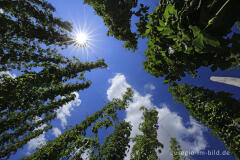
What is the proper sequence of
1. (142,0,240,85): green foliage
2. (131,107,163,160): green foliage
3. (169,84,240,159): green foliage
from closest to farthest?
(142,0,240,85): green foliage
(169,84,240,159): green foliage
(131,107,163,160): green foliage

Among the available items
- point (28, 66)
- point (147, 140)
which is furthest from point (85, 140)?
point (147, 140)

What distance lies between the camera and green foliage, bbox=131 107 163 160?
34.0 feet

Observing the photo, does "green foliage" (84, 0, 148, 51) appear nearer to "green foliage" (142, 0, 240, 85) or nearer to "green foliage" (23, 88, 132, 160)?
"green foliage" (142, 0, 240, 85)

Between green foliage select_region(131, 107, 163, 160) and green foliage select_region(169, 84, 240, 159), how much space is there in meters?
6.21

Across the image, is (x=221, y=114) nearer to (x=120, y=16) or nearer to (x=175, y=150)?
(x=120, y=16)

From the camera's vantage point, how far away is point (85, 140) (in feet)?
18.6

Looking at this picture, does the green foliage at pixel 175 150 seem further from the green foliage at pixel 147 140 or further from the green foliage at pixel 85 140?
the green foliage at pixel 85 140

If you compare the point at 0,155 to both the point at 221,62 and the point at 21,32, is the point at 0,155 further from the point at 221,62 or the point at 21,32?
the point at 221,62

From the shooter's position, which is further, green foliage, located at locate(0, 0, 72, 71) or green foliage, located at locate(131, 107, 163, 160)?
green foliage, located at locate(131, 107, 163, 160)

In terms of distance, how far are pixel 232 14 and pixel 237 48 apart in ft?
1.27

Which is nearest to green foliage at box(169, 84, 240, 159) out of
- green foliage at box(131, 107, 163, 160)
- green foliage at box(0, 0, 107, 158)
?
green foliage at box(131, 107, 163, 160)

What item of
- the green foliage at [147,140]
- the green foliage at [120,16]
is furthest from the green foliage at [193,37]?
the green foliage at [147,140]

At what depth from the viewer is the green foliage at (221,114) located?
18.4 ft

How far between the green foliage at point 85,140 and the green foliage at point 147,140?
1531mm
